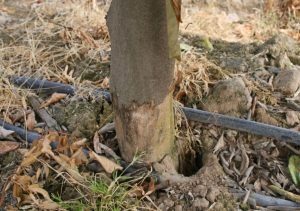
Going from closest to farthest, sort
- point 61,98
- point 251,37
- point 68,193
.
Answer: point 68,193 < point 61,98 < point 251,37

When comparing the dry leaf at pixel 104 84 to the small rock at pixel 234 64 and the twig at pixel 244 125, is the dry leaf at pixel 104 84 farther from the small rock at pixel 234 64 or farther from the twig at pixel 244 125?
the small rock at pixel 234 64

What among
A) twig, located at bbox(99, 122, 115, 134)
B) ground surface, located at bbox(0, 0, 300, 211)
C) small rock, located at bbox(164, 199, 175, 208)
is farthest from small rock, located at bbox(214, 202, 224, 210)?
twig, located at bbox(99, 122, 115, 134)

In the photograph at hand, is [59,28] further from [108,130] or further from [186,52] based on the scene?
[108,130]

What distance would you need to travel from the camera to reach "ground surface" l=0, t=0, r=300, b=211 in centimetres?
140

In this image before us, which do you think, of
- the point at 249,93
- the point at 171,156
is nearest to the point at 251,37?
the point at 249,93

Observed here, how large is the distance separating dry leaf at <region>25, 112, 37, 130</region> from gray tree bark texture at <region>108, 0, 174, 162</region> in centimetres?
36

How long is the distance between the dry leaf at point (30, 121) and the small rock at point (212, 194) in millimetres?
664

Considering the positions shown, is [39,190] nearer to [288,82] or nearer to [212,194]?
[212,194]

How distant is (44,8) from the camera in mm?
2516

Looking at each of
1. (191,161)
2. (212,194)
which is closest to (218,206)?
(212,194)

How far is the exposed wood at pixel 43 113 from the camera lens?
1.67 meters

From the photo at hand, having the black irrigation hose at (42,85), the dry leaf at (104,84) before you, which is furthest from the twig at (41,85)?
the dry leaf at (104,84)

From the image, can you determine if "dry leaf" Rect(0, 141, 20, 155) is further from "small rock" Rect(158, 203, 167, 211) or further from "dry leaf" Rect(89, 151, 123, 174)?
"small rock" Rect(158, 203, 167, 211)

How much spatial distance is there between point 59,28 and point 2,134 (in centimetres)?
77
